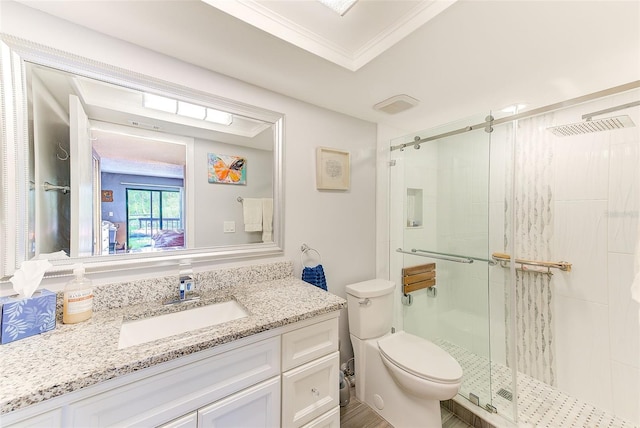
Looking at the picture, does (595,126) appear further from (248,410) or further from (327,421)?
(248,410)

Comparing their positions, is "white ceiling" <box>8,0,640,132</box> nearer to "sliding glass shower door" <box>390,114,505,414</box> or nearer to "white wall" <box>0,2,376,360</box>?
"white wall" <box>0,2,376,360</box>

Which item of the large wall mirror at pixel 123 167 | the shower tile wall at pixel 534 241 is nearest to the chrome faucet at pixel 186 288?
the large wall mirror at pixel 123 167

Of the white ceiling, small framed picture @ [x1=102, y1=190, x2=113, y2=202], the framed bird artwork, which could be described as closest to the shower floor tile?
the white ceiling

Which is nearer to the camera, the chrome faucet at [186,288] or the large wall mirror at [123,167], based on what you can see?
the large wall mirror at [123,167]

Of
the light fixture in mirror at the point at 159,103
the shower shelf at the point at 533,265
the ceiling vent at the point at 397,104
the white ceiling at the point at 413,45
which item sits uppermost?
the white ceiling at the point at 413,45

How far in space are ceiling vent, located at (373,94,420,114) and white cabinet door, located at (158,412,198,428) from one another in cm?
190

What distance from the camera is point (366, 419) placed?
153 cm

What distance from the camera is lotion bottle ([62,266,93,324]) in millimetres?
910

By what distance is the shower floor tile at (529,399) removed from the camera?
4.66 ft

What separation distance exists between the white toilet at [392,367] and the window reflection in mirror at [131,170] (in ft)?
2.99

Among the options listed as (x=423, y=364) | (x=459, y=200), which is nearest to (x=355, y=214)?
(x=459, y=200)

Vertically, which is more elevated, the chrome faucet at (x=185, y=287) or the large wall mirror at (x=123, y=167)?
the large wall mirror at (x=123, y=167)

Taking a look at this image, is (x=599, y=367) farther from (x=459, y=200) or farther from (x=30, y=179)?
(x=30, y=179)

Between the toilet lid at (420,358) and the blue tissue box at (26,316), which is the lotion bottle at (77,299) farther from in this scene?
the toilet lid at (420,358)
